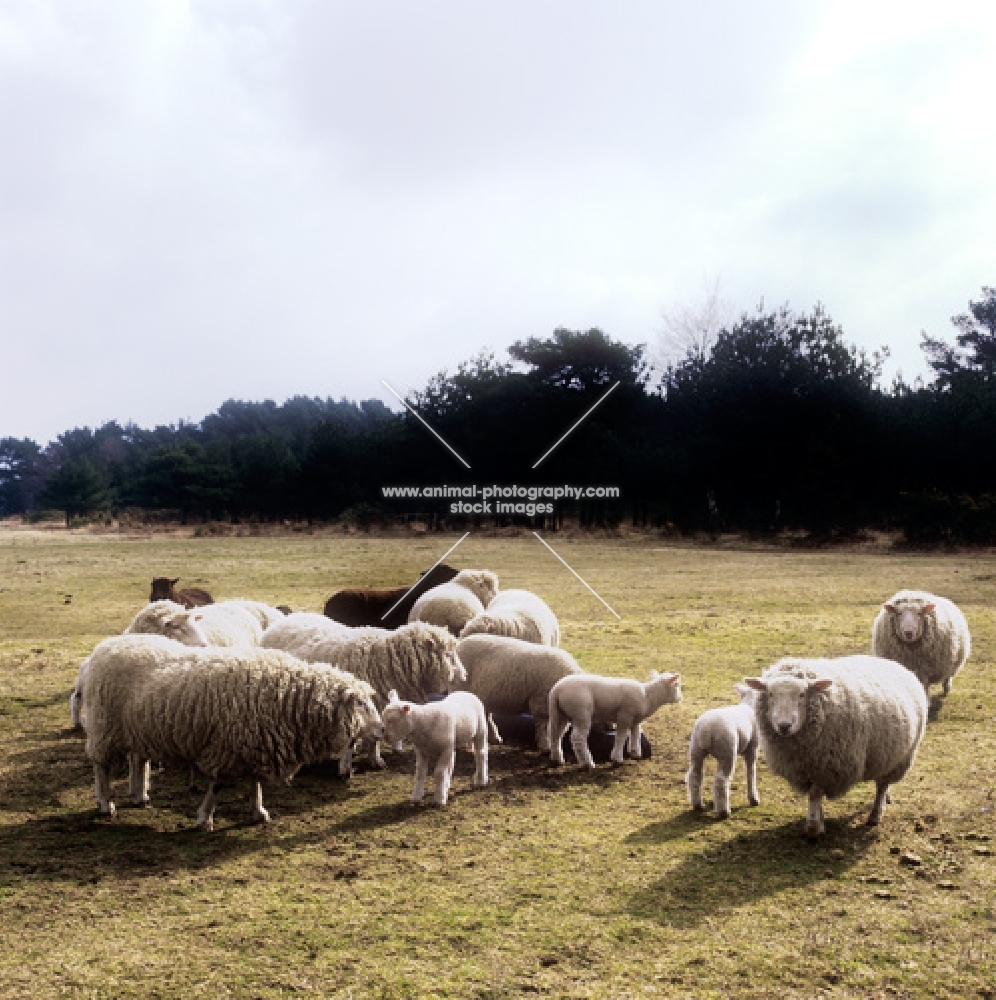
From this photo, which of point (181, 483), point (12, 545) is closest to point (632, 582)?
point (12, 545)

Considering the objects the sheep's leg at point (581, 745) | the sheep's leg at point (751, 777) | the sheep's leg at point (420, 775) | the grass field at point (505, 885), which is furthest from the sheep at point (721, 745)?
the sheep's leg at point (420, 775)

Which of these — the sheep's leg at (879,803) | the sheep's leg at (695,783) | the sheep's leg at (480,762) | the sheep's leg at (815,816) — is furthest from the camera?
the sheep's leg at (480,762)

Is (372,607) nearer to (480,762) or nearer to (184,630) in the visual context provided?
(184,630)

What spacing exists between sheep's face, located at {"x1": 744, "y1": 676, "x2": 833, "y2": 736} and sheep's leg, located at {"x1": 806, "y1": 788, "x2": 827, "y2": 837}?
0.50 metres

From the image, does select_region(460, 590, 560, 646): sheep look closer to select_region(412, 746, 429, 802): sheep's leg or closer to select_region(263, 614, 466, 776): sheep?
select_region(263, 614, 466, 776): sheep

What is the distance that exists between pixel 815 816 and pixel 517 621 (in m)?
4.86

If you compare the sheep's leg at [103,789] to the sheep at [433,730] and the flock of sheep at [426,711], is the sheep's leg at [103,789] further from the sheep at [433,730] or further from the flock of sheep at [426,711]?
the sheep at [433,730]

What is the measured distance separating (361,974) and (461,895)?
3.61 ft

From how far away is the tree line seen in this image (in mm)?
41781

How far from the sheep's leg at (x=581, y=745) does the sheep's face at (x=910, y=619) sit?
4561 millimetres

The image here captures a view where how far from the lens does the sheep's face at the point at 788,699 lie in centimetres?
637

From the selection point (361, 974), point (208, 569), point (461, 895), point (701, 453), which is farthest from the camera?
point (701, 453)

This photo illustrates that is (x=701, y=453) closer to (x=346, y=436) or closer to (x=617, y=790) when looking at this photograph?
(x=346, y=436)

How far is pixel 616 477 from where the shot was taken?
1941 inches
